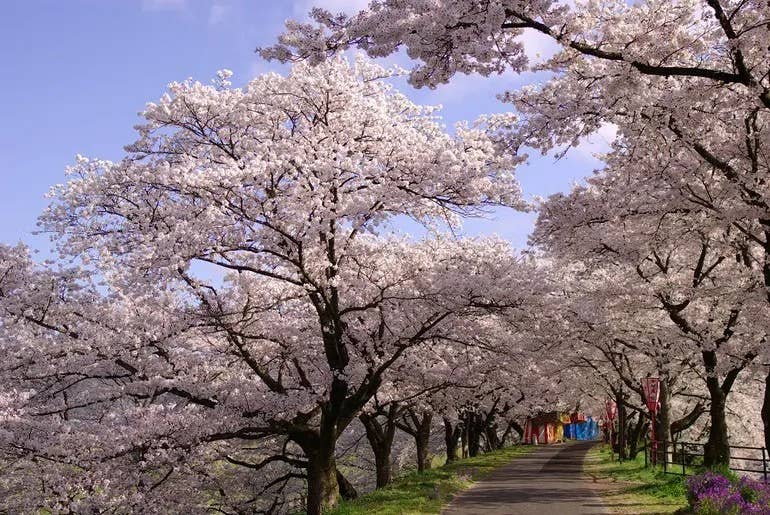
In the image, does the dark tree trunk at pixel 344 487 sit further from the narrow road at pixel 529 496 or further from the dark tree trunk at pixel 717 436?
the dark tree trunk at pixel 717 436

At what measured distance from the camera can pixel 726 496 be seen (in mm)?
11109

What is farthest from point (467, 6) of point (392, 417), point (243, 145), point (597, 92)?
point (392, 417)

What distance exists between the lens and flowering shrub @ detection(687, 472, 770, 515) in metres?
10.3

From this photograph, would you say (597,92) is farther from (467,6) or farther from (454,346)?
(454,346)

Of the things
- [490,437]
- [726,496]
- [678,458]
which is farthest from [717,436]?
[490,437]

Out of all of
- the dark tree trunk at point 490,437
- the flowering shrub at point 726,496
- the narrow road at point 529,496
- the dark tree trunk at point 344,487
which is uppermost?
the flowering shrub at point 726,496

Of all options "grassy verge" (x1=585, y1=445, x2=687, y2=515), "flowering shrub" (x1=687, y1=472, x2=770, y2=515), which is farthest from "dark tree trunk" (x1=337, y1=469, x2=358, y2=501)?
"flowering shrub" (x1=687, y1=472, x2=770, y2=515)

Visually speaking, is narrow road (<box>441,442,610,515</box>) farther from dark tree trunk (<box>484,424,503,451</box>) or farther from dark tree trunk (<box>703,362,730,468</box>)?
dark tree trunk (<box>484,424,503,451</box>)

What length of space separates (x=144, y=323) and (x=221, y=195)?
4.51m

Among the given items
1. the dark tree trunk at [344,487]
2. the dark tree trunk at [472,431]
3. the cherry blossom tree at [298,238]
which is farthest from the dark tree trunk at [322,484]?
the dark tree trunk at [472,431]

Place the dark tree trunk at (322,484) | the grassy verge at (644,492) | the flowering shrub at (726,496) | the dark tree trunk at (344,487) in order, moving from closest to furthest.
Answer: the flowering shrub at (726,496) → the grassy verge at (644,492) → the dark tree trunk at (322,484) → the dark tree trunk at (344,487)

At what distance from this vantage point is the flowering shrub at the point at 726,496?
10320 millimetres

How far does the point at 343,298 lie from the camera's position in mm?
18016

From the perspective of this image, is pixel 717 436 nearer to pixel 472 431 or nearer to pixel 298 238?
pixel 298 238
